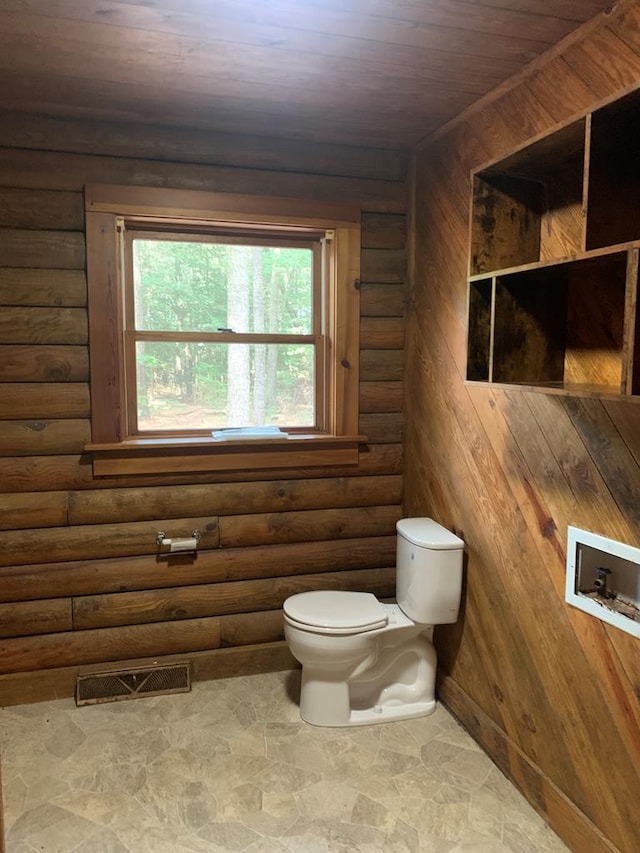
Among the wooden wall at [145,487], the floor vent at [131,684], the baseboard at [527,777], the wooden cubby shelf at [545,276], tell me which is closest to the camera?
the wooden cubby shelf at [545,276]

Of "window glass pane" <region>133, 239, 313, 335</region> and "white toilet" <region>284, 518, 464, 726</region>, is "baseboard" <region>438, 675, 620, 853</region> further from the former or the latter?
"window glass pane" <region>133, 239, 313, 335</region>

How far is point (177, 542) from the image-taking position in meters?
2.67

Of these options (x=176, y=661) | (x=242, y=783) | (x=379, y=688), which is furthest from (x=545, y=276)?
(x=176, y=661)

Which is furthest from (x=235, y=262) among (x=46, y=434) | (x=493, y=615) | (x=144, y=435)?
(x=493, y=615)

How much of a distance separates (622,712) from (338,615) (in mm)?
1060

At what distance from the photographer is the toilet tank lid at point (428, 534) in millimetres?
2379

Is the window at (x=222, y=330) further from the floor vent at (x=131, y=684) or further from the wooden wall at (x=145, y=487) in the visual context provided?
the floor vent at (x=131, y=684)

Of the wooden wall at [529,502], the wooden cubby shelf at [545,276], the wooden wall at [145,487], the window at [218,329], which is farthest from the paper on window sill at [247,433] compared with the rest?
the wooden cubby shelf at [545,276]

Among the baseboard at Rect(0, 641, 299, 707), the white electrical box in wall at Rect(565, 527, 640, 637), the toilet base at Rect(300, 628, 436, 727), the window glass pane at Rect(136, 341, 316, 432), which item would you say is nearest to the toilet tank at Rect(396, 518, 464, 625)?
the toilet base at Rect(300, 628, 436, 727)

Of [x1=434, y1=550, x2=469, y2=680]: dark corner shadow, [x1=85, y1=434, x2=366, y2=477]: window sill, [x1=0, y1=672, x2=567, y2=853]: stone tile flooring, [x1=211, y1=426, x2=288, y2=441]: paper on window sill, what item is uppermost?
[x1=211, y1=426, x2=288, y2=441]: paper on window sill

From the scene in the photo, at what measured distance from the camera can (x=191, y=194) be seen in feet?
8.36

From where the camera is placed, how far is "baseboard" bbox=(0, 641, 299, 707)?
252cm

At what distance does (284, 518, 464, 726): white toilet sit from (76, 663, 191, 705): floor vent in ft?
1.90

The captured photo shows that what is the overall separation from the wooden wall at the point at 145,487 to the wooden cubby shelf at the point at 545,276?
3.22 ft
